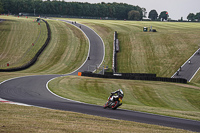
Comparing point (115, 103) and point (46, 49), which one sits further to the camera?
point (46, 49)

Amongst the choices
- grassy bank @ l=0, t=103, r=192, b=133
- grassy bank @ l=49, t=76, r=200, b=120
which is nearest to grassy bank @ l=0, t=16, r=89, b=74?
grassy bank @ l=49, t=76, r=200, b=120

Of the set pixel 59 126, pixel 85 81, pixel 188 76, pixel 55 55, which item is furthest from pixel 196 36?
pixel 59 126

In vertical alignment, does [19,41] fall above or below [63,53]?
above

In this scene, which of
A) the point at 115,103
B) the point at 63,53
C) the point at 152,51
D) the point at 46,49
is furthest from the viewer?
the point at 46,49

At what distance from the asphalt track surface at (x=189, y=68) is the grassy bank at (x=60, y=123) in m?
37.5

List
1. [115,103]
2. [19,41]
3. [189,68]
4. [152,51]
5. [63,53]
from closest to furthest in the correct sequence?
1. [115,103]
2. [189,68]
3. [63,53]
4. [152,51]
5. [19,41]

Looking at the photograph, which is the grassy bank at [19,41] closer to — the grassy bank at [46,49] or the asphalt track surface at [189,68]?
the grassy bank at [46,49]

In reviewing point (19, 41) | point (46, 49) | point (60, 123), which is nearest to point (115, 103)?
point (60, 123)

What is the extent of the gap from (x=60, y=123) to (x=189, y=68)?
4730cm

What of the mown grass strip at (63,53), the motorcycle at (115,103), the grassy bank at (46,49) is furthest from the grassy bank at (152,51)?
the motorcycle at (115,103)

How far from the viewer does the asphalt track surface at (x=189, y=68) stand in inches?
1997

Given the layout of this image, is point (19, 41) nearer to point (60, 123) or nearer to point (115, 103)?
point (115, 103)

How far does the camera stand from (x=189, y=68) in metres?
55.1

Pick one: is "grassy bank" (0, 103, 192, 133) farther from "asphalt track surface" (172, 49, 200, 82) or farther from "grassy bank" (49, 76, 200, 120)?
Result: "asphalt track surface" (172, 49, 200, 82)
